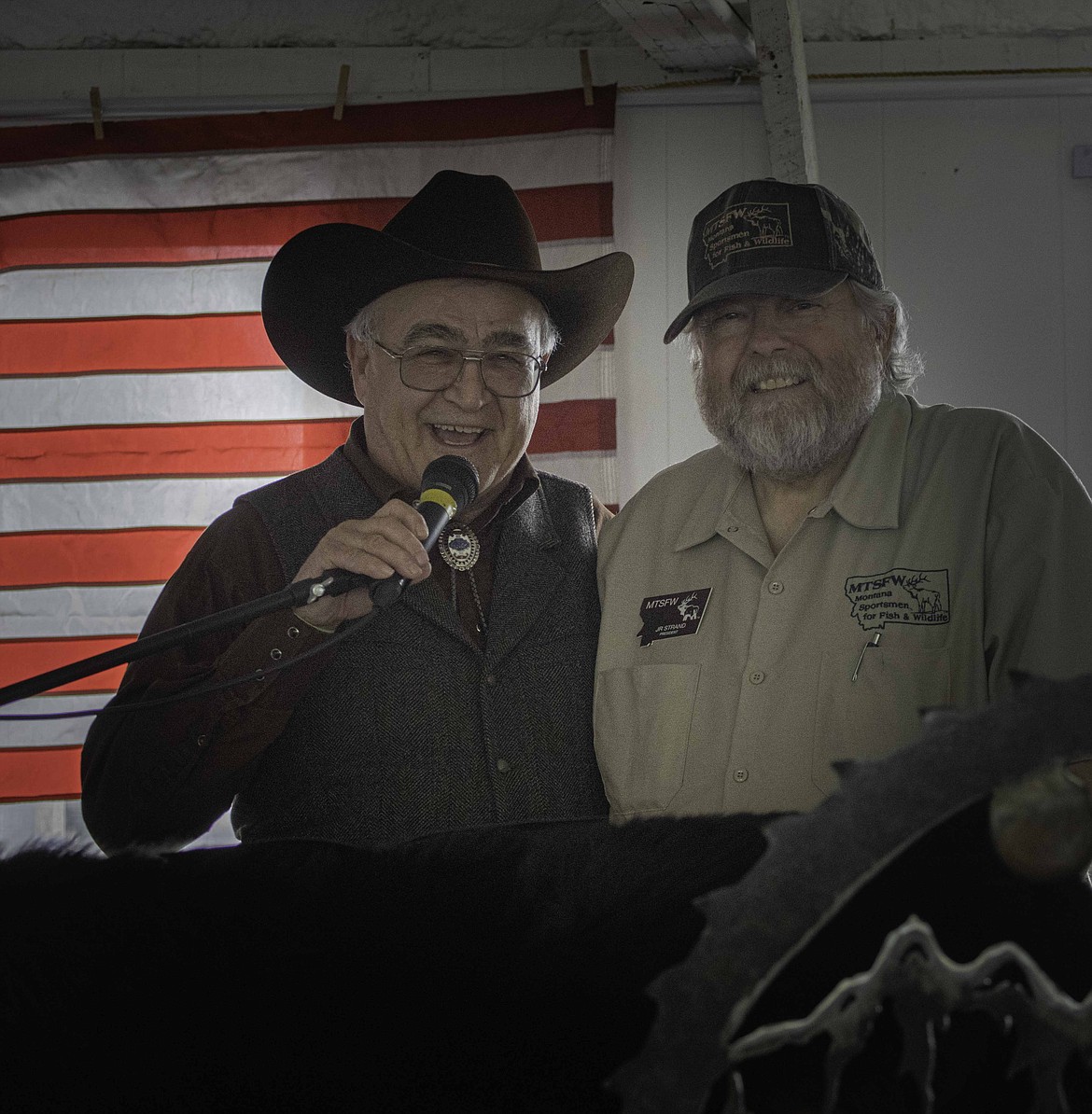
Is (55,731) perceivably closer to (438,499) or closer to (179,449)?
(179,449)

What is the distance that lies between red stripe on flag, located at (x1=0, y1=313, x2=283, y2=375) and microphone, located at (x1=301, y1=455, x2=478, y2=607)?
2.31m

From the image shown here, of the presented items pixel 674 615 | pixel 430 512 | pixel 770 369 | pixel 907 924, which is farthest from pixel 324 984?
pixel 770 369

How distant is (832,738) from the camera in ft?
5.55

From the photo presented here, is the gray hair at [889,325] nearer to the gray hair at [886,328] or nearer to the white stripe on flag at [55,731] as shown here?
the gray hair at [886,328]

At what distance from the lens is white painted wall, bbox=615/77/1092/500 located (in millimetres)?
3676

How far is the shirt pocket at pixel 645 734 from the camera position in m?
1.80

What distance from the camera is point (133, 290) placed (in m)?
3.76

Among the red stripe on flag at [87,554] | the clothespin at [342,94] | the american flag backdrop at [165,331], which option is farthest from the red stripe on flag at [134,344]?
the clothespin at [342,94]

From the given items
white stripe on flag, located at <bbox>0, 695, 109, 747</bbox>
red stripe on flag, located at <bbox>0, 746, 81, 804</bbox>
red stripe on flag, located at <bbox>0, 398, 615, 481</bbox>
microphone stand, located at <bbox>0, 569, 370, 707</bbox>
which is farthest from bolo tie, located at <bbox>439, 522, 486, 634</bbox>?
red stripe on flag, located at <bbox>0, 746, 81, 804</bbox>

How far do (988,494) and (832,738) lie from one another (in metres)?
0.45

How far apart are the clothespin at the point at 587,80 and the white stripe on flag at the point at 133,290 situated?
1.20 meters

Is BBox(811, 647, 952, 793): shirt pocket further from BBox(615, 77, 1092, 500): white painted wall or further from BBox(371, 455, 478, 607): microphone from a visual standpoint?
BBox(615, 77, 1092, 500): white painted wall

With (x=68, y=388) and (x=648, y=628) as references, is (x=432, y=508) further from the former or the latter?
(x=68, y=388)

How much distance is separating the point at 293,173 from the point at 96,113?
26.4 inches
